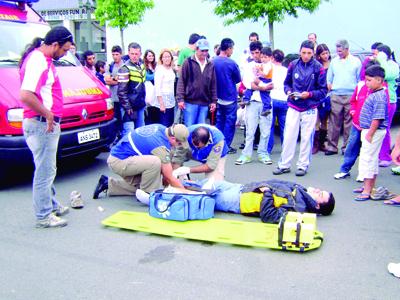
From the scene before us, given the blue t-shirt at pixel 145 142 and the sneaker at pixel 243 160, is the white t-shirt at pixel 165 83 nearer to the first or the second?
the sneaker at pixel 243 160

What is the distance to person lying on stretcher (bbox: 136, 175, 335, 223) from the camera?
185 inches

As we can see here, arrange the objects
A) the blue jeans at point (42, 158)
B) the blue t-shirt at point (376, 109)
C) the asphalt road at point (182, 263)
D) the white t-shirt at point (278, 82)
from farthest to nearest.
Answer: the white t-shirt at point (278, 82), the blue t-shirt at point (376, 109), the blue jeans at point (42, 158), the asphalt road at point (182, 263)

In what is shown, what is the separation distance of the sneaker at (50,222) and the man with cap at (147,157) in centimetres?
96

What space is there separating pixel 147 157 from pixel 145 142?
19 cm

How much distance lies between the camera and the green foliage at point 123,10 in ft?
67.7

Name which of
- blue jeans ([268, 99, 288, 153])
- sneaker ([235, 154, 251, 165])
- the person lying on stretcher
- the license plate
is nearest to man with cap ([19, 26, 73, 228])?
the person lying on stretcher

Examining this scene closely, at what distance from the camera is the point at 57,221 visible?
4.65m

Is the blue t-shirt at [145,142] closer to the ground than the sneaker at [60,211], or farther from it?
farther from it

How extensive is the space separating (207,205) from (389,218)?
2041 millimetres

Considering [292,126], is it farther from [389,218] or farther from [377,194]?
[389,218]

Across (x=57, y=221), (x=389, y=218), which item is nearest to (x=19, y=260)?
(x=57, y=221)

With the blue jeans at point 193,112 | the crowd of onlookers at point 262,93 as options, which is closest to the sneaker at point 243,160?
the crowd of onlookers at point 262,93

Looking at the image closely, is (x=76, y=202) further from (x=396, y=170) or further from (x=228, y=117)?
(x=396, y=170)

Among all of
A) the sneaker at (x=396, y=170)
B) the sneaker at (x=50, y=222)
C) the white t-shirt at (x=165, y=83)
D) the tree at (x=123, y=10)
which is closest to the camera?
the sneaker at (x=50, y=222)
